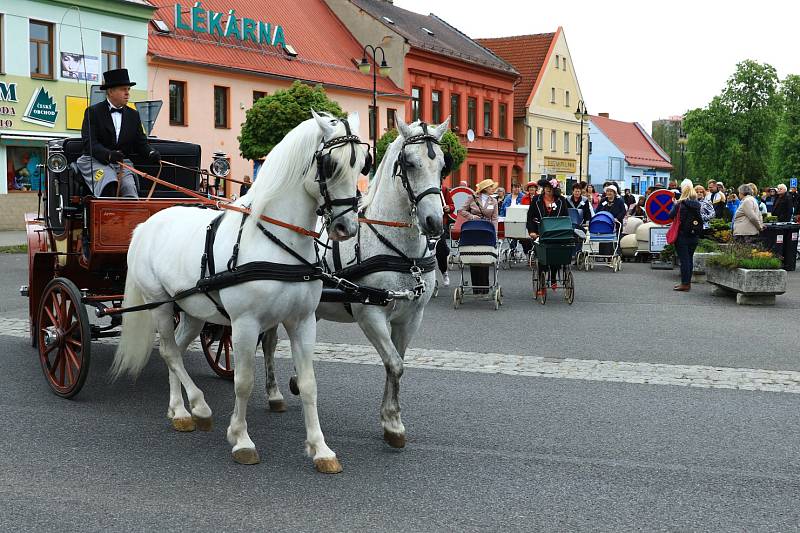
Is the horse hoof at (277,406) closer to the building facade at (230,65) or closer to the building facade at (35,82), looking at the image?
the building facade at (35,82)

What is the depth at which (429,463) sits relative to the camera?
19.0 ft

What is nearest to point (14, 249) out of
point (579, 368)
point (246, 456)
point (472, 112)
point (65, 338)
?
point (65, 338)

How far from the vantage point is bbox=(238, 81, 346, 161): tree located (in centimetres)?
3269

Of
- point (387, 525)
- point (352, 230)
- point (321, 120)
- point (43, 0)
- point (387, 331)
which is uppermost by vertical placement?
point (43, 0)

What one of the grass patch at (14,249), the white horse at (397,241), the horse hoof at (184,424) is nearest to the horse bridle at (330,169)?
the white horse at (397,241)

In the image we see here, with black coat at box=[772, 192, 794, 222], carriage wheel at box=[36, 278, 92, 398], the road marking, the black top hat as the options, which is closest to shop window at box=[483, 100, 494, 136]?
black coat at box=[772, 192, 794, 222]

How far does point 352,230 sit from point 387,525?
1.67m

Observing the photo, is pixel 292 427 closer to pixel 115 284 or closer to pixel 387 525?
pixel 387 525

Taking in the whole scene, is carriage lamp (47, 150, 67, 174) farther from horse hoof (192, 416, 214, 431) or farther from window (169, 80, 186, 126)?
window (169, 80, 186, 126)

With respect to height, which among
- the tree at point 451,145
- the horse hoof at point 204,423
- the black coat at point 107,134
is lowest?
the horse hoof at point 204,423

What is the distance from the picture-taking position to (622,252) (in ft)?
80.8

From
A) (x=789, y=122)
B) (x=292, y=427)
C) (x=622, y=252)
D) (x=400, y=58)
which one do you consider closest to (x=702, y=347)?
(x=292, y=427)

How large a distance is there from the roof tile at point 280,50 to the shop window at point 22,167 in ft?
21.1

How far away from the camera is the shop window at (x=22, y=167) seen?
3017 cm
